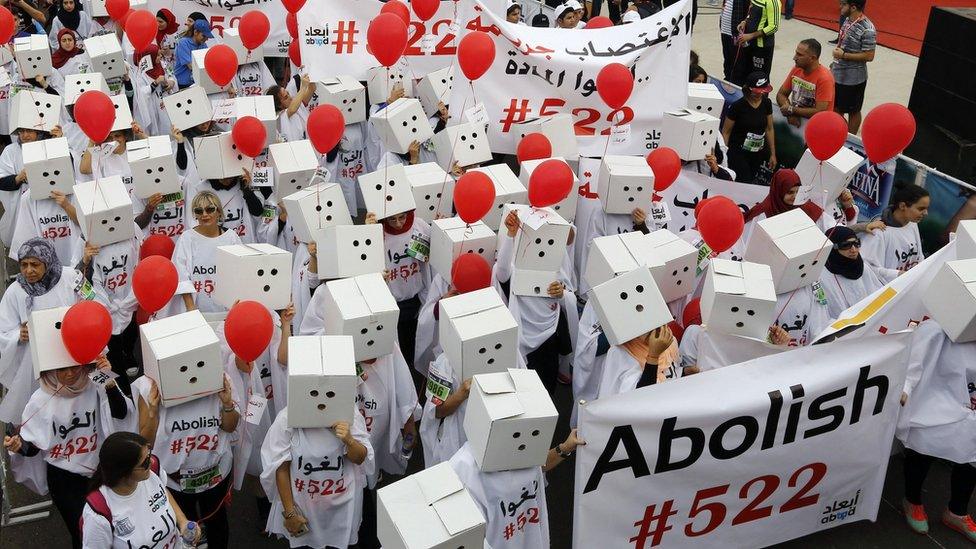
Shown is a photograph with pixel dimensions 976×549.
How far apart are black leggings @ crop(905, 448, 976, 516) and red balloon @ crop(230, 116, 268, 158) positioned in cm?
488

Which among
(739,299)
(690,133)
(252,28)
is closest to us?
(739,299)

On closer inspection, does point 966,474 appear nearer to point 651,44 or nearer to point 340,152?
point 651,44

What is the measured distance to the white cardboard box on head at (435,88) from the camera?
8563mm

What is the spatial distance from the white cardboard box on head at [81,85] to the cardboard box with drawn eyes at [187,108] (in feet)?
2.89

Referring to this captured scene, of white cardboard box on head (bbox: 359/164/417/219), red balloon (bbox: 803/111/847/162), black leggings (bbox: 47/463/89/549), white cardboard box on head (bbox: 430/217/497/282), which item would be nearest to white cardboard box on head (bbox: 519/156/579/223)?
white cardboard box on head (bbox: 430/217/497/282)

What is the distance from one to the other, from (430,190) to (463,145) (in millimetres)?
791

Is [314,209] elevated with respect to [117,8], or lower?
lower

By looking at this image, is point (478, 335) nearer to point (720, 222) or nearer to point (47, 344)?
point (720, 222)

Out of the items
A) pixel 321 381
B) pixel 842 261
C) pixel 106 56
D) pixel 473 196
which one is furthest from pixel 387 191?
pixel 106 56

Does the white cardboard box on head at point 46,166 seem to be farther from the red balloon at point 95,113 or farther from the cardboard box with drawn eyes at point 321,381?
the cardboard box with drawn eyes at point 321,381

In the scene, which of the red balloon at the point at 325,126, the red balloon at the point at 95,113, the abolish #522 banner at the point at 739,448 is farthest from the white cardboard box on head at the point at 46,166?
the abolish #522 banner at the point at 739,448

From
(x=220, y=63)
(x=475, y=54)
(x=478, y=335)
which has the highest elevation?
(x=475, y=54)

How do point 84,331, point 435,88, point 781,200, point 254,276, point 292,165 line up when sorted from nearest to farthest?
point 84,331
point 254,276
point 781,200
point 292,165
point 435,88

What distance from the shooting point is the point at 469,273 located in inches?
224
